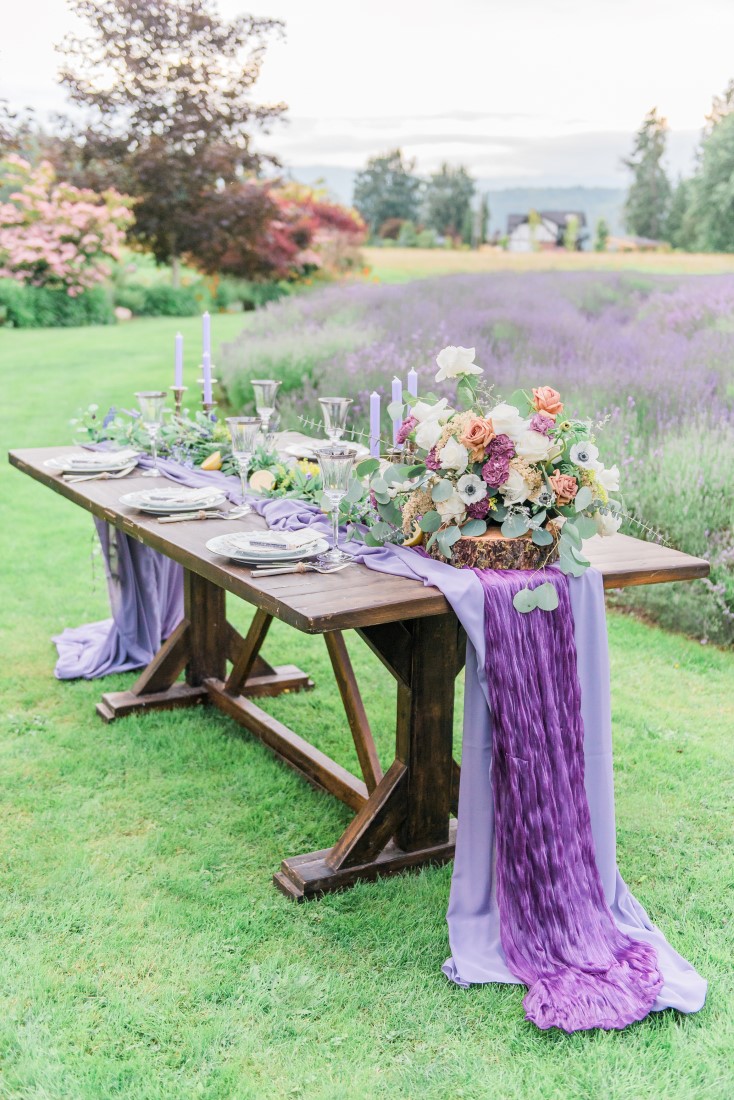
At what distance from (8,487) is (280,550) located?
15.8 ft

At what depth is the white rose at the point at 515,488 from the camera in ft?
7.27

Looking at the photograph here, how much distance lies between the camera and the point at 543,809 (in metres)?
2.25

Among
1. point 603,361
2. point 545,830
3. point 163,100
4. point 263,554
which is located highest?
point 163,100

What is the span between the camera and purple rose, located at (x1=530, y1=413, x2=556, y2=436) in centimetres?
226

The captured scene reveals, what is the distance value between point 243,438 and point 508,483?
855 mm

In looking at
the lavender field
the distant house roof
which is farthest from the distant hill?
the lavender field

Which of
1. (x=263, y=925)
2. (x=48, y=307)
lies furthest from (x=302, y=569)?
(x=48, y=307)

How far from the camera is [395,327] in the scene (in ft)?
24.5

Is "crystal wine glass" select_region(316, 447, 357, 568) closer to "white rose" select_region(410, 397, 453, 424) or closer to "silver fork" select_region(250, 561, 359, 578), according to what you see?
"silver fork" select_region(250, 561, 359, 578)

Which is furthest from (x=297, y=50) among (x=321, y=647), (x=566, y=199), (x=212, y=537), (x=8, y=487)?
(x=212, y=537)

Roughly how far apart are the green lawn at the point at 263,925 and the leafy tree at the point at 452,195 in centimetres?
867

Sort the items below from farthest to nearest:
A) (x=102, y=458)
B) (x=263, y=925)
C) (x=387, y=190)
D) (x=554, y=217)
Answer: (x=387, y=190)
(x=554, y=217)
(x=102, y=458)
(x=263, y=925)

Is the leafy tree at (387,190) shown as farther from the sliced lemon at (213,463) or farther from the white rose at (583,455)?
the white rose at (583,455)

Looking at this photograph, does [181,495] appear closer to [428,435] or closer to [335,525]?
[335,525]
